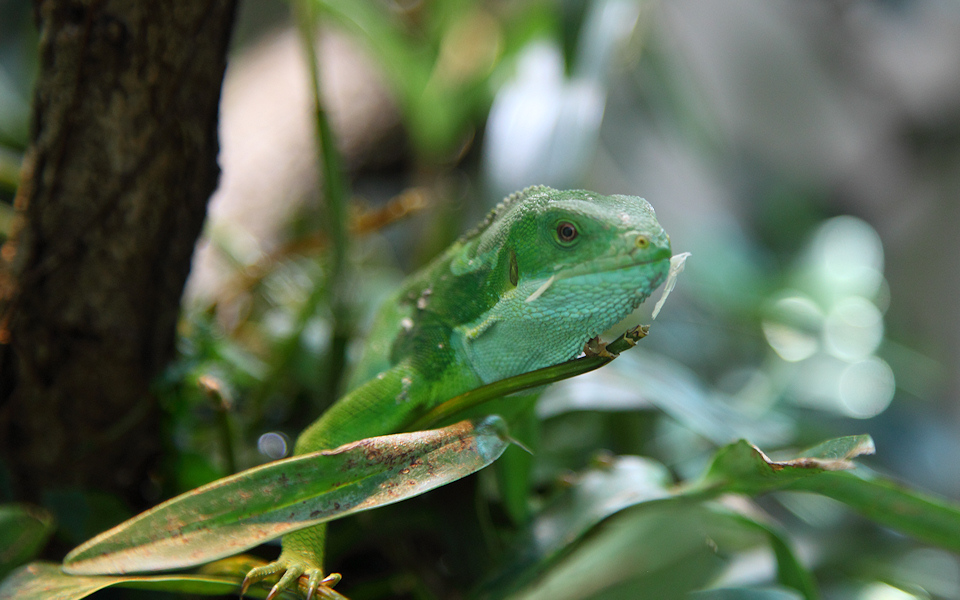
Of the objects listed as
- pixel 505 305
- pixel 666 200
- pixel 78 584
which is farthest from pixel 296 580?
pixel 666 200

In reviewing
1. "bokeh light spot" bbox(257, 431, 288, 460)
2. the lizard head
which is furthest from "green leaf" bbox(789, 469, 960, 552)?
"bokeh light spot" bbox(257, 431, 288, 460)

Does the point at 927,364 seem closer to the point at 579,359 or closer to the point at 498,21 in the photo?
the point at 498,21

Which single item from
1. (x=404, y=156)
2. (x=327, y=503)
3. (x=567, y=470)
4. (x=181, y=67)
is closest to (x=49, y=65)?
(x=181, y=67)

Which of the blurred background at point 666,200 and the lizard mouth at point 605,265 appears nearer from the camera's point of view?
the lizard mouth at point 605,265

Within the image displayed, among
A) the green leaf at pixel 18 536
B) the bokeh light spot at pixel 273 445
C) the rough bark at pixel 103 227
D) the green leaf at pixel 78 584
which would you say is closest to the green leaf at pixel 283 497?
the green leaf at pixel 78 584

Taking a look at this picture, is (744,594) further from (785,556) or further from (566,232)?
(566,232)

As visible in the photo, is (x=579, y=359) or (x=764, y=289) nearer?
(x=579, y=359)

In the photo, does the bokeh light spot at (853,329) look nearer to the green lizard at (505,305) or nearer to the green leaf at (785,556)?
the green leaf at (785,556)
